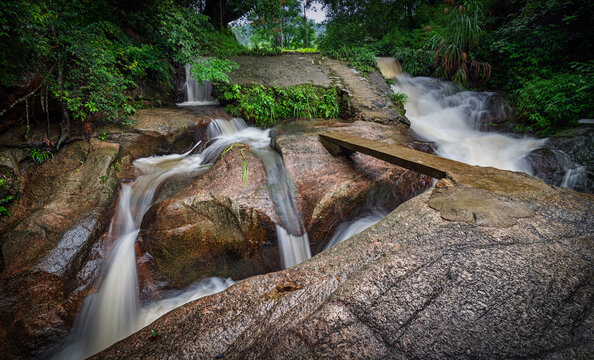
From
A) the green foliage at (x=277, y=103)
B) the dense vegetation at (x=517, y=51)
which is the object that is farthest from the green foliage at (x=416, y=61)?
the green foliage at (x=277, y=103)

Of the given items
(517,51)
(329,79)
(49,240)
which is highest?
(517,51)

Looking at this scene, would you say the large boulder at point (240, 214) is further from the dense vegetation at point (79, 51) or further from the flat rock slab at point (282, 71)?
the flat rock slab at point (282, 71)

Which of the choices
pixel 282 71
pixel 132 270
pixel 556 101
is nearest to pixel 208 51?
pixel 282 71

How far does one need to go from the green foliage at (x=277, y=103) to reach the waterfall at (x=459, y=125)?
2.48 metres

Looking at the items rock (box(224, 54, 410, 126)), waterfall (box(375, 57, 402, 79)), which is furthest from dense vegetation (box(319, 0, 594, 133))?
rock (box(224, 54, 410, 126))

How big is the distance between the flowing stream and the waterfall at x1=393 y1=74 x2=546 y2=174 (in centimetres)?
342

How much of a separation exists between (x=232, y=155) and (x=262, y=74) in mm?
4190

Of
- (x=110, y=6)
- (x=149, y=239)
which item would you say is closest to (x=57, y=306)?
(x=149, y=239)

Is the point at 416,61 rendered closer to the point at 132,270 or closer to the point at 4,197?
the point at 132,270

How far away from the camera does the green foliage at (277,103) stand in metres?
5.91

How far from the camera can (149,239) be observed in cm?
302

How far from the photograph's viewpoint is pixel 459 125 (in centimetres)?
668

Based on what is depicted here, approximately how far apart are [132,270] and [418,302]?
11.1ft

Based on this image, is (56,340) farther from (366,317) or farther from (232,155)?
(366,317)
